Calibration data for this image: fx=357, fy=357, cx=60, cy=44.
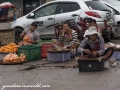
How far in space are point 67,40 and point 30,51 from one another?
1.18 metres

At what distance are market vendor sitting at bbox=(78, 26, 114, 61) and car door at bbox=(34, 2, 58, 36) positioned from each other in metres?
4.86

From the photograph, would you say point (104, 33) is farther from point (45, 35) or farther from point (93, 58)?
point (93, 58)

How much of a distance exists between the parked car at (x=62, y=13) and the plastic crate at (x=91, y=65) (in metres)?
4.66

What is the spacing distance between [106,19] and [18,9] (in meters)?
20.0

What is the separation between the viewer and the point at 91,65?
858cm

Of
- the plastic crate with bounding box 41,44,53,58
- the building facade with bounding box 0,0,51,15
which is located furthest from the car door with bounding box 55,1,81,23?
the building facade with bounding box 0,0,51,15

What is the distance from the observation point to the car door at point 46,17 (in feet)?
45.0

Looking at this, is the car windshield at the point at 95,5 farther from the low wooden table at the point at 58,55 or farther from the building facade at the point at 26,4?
the building facade at the point at 26,4

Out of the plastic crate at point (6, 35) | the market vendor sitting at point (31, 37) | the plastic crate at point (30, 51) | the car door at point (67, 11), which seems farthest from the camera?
the car door at point (67, 11)

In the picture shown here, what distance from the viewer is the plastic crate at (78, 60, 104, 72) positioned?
855 cm

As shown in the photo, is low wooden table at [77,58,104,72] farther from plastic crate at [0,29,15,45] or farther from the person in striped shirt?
plastic crate at [0,29,15,45]

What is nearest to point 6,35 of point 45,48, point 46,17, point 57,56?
point 46,17

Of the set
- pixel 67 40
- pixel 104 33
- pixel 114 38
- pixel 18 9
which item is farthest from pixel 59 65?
pixel 18 9

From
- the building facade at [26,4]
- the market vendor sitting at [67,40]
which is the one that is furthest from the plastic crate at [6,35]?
the building facade at [26,4]
